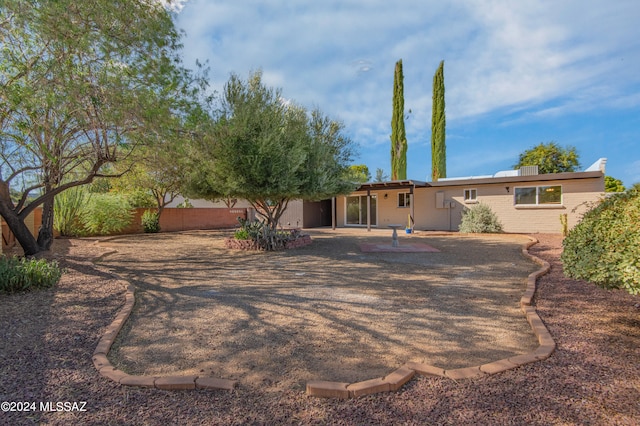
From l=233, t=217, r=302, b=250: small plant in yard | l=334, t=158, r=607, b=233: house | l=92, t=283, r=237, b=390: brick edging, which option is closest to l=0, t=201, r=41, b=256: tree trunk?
l=233, t=217, r=302, b=250: small plant in yard

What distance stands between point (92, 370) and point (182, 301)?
84.7 inches

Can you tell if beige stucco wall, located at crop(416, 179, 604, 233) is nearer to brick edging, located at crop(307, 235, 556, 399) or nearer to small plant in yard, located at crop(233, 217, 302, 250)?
small plant in yard, located at crop(233, 217, 302, 250)

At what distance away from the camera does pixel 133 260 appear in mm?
8891

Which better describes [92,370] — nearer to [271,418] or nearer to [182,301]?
[271,418]

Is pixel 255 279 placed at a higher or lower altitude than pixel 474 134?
lower

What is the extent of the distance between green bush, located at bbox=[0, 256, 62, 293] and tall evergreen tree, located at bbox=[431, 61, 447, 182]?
2722cm

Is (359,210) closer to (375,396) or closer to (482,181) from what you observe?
(482,181)

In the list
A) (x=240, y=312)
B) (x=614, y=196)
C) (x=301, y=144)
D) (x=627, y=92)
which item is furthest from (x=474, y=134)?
(x=240, y=312)

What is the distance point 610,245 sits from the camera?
3.24 metres

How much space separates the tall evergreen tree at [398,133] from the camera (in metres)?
29.0

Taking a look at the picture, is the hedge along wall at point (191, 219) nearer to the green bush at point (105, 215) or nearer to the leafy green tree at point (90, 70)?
the green bush at point (105, 215)

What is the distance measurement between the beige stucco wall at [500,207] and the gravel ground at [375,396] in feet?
40.8

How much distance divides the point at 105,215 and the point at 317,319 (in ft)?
48.1

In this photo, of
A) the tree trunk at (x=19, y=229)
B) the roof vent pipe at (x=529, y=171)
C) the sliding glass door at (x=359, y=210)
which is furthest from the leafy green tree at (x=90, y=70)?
the roof vent pipe at (x=529, y=171)
